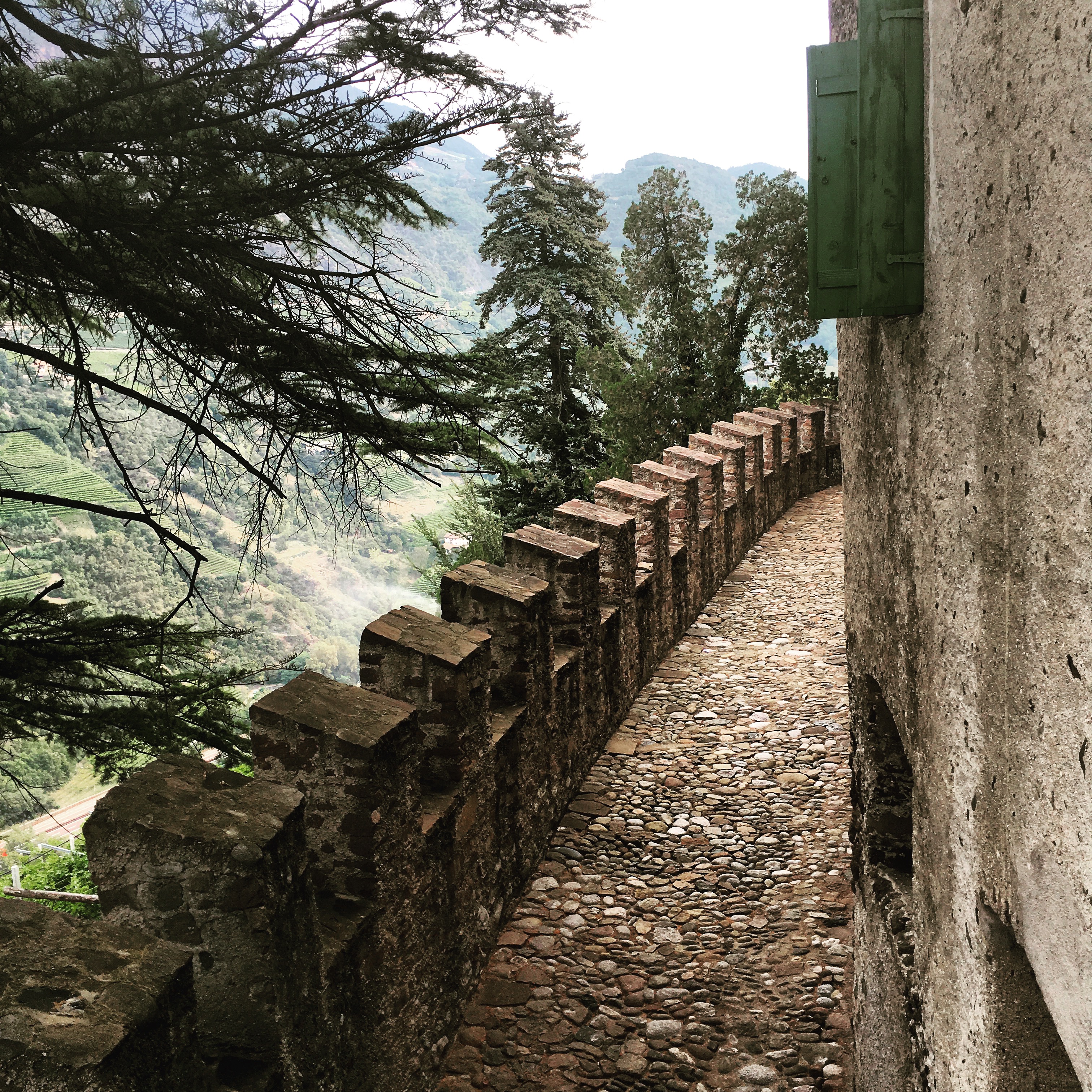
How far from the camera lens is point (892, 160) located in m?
2.29

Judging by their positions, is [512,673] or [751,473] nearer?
[512,673]

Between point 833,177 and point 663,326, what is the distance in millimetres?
18188

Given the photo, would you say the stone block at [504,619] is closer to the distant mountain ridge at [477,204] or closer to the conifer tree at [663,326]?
the conifer tree at [663,326]

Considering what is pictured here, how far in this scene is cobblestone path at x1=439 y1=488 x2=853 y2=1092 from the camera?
375 centimetres

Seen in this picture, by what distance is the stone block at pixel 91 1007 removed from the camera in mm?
1507

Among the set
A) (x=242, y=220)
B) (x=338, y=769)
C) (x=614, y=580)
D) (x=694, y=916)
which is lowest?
(x=694, y=916)

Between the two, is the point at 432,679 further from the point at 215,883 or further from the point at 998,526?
the point at 998,526

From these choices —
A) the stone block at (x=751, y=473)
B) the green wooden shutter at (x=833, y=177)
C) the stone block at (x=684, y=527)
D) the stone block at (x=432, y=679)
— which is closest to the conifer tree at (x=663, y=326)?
the stone block at (x=751, y=473)

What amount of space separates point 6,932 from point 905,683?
6.76ft

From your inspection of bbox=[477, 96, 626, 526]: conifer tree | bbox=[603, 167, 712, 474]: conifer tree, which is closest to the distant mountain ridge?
bbox=[477, 96, 626, 526]: conifer tree

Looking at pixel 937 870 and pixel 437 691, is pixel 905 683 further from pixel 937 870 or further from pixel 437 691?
pixel 437 691

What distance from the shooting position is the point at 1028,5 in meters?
1.40

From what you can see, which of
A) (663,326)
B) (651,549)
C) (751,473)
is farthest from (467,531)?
(651,549)

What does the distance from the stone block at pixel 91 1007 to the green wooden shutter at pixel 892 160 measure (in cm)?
200
